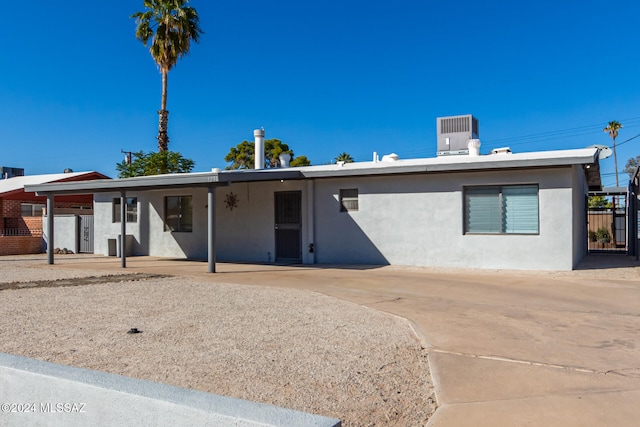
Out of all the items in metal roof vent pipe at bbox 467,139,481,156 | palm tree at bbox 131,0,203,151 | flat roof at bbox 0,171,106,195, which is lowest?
metal roof vent pipe at bbox 467,139,481,156

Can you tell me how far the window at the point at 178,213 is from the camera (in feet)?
60.4

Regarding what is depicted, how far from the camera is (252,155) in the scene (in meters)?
42.9

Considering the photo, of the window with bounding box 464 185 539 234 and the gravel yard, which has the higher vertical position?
the window with bounding box 464 185 539 234

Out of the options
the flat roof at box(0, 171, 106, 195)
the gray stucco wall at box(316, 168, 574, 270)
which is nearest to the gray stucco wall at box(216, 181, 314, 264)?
the gray stucco wall at box(316, 168, 574, 270)

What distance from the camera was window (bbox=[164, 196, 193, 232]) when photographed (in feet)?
60.4

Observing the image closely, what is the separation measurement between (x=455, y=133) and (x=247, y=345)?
14166mm

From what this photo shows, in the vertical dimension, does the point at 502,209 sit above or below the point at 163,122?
below

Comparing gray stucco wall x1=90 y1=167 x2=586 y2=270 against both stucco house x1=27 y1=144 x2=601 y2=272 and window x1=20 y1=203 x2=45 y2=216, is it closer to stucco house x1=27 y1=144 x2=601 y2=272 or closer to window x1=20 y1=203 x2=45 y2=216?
stucco house x1=27 y1=144 x2=601 y2=272

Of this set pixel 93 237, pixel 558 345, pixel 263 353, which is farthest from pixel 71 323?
pixel 93 237

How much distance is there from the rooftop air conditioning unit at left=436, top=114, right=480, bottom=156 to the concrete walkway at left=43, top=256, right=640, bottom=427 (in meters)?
6.07

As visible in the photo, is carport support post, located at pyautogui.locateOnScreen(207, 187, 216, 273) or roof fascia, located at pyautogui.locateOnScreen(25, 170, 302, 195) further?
carport support post, located at pyautogui.locateOnScreen(207, 187, 216, 273)

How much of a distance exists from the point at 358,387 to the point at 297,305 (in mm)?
3947

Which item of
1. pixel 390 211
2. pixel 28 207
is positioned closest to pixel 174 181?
A: pixel 390 211

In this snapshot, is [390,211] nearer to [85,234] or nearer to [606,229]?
[85,234]
